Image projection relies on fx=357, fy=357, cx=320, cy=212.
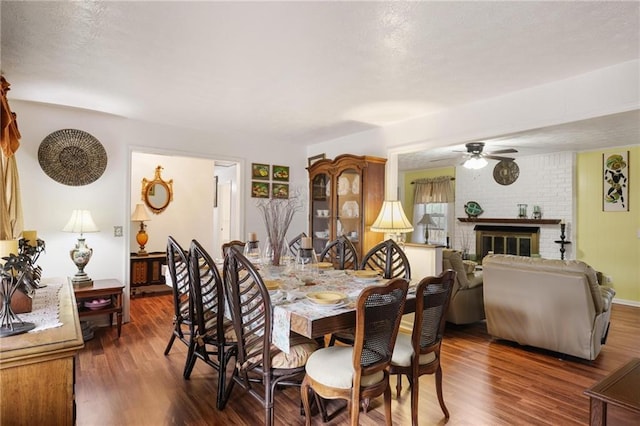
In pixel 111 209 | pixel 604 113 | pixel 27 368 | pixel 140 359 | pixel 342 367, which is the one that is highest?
pixel 604 113

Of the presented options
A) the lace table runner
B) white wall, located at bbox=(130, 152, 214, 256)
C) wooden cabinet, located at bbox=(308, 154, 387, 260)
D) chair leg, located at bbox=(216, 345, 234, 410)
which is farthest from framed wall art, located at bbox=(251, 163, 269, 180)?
the lace table runner

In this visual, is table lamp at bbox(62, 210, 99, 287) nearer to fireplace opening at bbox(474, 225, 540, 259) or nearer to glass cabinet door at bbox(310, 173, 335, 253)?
glass cabinet door at bbox(310, 173, 335, 253)

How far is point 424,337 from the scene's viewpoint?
6.71 ft

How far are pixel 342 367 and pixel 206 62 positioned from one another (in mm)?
2242

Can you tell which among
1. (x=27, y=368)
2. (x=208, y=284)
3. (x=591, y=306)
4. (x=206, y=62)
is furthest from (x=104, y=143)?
(x=591, y=306)

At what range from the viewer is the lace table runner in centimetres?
143

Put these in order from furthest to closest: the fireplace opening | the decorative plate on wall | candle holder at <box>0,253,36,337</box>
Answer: the decorative plate on wall
the fireplace opening
candle holder at <box>0,253,36,337</box>

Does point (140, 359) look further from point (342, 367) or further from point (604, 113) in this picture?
point (604, 113)

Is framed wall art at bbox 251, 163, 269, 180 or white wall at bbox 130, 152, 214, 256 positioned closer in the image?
framed wall art at bbox 251, 163, 269, 180

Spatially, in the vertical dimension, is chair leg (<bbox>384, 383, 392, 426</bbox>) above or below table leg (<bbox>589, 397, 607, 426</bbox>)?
below

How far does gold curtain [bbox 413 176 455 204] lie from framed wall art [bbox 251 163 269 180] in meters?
4.04

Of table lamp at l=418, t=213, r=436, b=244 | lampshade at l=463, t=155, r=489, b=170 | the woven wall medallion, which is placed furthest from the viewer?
table lamp at l=418, t=213, r=436, b=244

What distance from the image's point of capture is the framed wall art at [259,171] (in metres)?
5.17

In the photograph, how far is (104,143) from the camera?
13.3 ft
